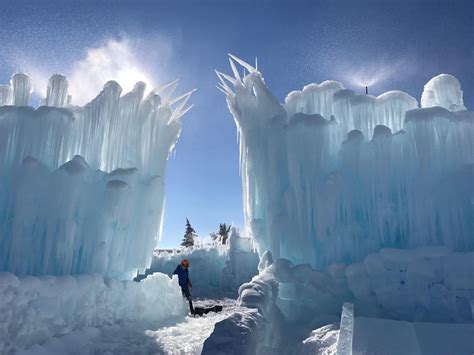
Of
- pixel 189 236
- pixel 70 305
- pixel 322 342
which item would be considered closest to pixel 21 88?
pixel 70 305

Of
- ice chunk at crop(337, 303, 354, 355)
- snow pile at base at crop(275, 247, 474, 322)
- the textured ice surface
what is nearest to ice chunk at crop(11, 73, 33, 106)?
snow pile at base at crop(275, 247, 474, 322)

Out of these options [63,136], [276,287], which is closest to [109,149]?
[63,136]

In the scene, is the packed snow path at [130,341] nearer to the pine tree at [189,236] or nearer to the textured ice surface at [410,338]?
the textured ice surface at [410,338]

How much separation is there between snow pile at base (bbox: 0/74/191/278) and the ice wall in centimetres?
389

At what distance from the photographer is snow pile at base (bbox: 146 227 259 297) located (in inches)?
1190

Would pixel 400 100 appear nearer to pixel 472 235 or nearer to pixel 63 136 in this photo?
pixel 472 235

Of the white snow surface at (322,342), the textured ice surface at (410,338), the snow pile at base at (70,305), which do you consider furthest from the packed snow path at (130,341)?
the textured ice surface at (410,338)

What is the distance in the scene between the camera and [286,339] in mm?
8664

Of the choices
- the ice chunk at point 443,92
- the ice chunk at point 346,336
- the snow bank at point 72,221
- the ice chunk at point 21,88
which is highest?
the ice chunk at point 443,92

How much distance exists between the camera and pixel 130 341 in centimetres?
910

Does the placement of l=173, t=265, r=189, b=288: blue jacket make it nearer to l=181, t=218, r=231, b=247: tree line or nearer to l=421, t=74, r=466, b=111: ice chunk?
l=421, t=74, r=466, b=111: ice chunk

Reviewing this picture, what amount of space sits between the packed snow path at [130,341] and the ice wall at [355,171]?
12.4 ft

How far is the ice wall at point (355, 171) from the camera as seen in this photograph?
32.4ft

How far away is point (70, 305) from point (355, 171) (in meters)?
8.63
